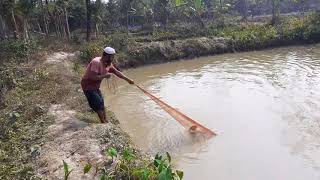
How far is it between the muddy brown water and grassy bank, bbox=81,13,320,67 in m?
2.40

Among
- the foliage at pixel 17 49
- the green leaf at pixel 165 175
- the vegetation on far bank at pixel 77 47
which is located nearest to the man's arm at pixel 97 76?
the vegetation on far bank at pixel 77 47

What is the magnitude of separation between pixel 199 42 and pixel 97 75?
52.3ft

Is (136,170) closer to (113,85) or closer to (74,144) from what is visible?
(74,144)

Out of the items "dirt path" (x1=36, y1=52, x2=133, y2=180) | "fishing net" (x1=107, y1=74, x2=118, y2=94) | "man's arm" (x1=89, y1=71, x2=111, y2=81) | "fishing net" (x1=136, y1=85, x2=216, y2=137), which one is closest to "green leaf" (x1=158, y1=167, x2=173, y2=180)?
"dirt path" (x1=36, y1=52, x2=133, y2=180)

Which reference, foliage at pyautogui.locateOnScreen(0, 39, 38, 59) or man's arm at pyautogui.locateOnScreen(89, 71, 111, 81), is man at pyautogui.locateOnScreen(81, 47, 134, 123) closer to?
man's arm at pyautogui.locateOnScreen(89, 71, 111, 81)

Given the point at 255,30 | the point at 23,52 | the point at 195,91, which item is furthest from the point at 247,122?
the point at 255,30

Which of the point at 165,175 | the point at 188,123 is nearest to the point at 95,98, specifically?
the point at 188,123

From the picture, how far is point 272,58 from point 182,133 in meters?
12.8

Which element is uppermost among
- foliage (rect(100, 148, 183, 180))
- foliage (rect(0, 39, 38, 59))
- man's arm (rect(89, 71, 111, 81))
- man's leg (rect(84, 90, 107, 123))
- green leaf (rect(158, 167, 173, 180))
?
foliage (rect(0, 39, 38, 59))

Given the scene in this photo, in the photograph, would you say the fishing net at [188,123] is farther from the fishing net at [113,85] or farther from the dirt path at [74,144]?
the fishing net at [113,85]

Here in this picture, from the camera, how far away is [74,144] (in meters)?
6.37

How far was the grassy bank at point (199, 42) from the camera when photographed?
20.4 m

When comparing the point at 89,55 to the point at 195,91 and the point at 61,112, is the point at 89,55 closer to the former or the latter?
the point at 195,91

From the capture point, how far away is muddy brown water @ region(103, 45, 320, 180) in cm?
707
